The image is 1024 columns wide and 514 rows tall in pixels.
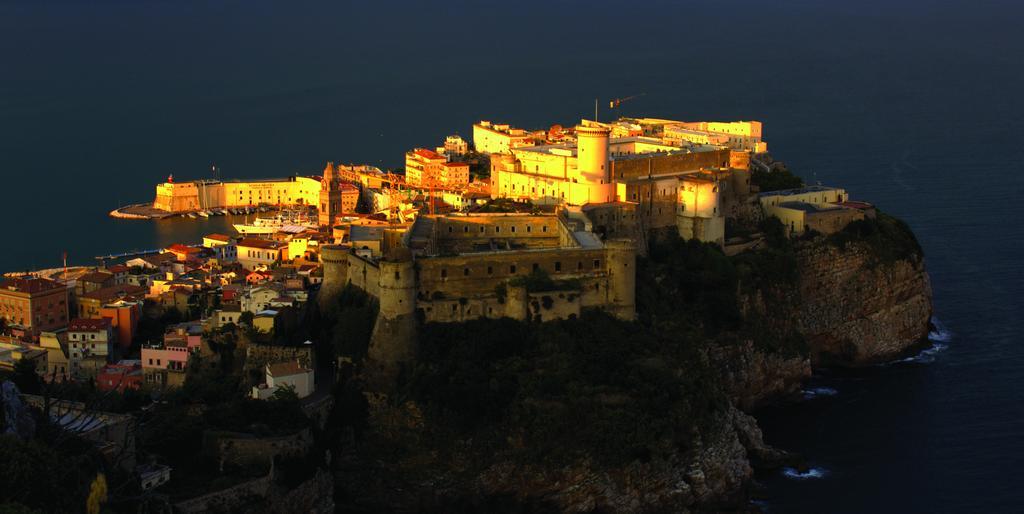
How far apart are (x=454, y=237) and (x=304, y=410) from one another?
26.3ft

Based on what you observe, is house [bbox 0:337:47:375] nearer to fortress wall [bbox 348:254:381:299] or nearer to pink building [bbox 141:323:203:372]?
pink building [bbox 141:323:203:372]

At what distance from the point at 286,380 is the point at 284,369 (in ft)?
0.93

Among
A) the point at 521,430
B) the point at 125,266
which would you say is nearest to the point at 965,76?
the point at 125,266

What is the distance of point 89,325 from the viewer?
3709 centimetres

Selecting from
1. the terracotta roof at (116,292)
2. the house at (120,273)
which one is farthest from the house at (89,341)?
the house at (120,273)

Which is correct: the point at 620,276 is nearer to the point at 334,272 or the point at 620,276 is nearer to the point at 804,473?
Answer: the point at 804,473

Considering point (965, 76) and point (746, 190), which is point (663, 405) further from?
point (965, 76)

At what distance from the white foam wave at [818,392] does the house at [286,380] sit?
14.3 metres

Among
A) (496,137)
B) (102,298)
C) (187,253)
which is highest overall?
(496,137)

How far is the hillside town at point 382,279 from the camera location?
3366cm

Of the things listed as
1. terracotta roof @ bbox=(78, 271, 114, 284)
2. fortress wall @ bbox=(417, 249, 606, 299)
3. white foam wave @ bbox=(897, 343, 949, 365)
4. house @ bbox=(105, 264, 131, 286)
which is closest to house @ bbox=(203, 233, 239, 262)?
house @ bbox=(105, 264, 131, 286)

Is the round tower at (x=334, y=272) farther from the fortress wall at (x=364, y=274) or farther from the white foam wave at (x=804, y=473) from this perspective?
the white foam wave at (x=804, y=473)

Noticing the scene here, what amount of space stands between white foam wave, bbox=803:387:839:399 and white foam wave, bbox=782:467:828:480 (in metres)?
5.21

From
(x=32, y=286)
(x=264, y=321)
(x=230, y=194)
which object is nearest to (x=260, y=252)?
(x=32, y=286)
